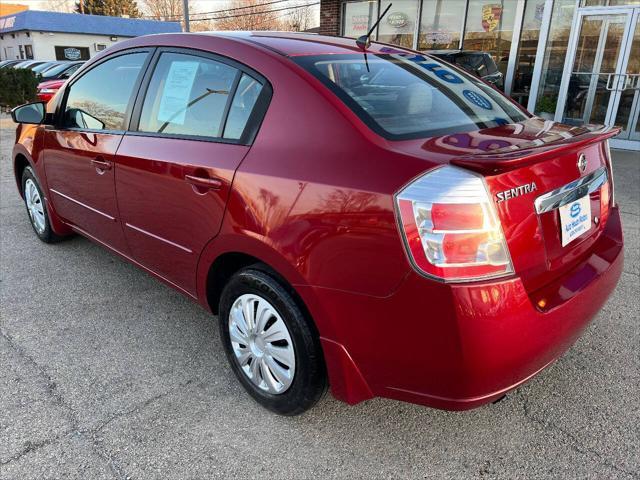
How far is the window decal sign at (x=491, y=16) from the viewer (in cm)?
1157

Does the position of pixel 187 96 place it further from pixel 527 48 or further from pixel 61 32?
pixel 61 32

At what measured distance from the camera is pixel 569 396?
7.88 ft

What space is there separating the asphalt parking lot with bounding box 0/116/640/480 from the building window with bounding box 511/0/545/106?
358 inches

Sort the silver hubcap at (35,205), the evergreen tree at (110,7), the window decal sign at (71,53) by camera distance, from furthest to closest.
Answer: the evergreen tree at (110,7)
the window decal sign at (71,53)
the silver hubcap at (35,205)

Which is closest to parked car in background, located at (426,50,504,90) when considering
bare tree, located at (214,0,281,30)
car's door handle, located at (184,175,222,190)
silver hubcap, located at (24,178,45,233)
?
silver hubcap, located at (24,178,45,233)

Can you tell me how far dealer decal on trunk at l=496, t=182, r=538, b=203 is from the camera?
1.63 metres

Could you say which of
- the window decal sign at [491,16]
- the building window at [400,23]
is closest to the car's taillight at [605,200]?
the window decal sign at [491,16]

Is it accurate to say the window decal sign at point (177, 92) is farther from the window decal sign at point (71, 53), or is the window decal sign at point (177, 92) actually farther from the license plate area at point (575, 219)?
the window decal sign at point (71, 53)

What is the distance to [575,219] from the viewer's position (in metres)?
1.98

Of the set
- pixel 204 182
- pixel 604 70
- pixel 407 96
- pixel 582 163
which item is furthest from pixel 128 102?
pixel 604 70

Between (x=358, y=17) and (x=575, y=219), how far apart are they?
A: 511 inches

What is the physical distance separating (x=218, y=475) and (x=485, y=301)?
1234 mm

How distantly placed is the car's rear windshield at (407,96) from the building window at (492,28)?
10.0 m

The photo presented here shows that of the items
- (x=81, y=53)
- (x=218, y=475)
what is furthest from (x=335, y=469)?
(x=81, y=53)
